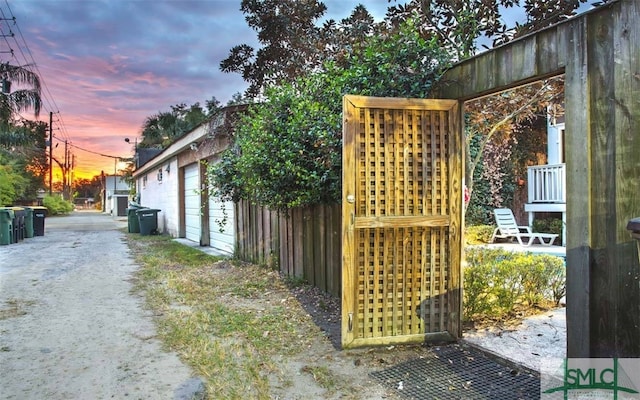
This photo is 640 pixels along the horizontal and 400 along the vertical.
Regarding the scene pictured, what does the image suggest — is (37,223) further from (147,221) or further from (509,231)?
(509,231)

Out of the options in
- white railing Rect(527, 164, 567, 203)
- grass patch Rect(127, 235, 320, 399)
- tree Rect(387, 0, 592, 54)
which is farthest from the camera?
white railing Rect(527, 164, 567, 203)

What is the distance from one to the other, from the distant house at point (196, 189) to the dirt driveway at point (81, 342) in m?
2.72

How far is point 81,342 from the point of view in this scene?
4.08 m

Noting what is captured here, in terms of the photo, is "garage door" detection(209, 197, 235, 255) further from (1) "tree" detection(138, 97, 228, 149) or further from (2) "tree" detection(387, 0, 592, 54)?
(1) "tree" detection(138, 97, 228, 149)

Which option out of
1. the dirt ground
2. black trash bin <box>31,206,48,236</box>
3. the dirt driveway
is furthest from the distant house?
black trash bin <box>31,206,48,236</box>

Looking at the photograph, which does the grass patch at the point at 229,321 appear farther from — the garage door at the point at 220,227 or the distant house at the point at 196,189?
the garage door at the point at 220,227

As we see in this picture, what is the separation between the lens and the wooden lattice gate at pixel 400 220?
3730 millimetres

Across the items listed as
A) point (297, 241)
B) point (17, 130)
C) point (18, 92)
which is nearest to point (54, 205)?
point (17, 130)

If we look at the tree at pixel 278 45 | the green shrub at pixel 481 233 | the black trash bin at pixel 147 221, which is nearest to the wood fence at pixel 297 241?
the tree at pixel 278 45

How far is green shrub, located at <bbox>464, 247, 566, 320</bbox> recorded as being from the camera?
4383 millimetres

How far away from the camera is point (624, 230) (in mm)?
2604

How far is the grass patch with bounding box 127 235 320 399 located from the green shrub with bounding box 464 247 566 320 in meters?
1.56

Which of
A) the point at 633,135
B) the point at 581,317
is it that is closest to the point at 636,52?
the point at 633,135

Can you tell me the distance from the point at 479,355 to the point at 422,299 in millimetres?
608
